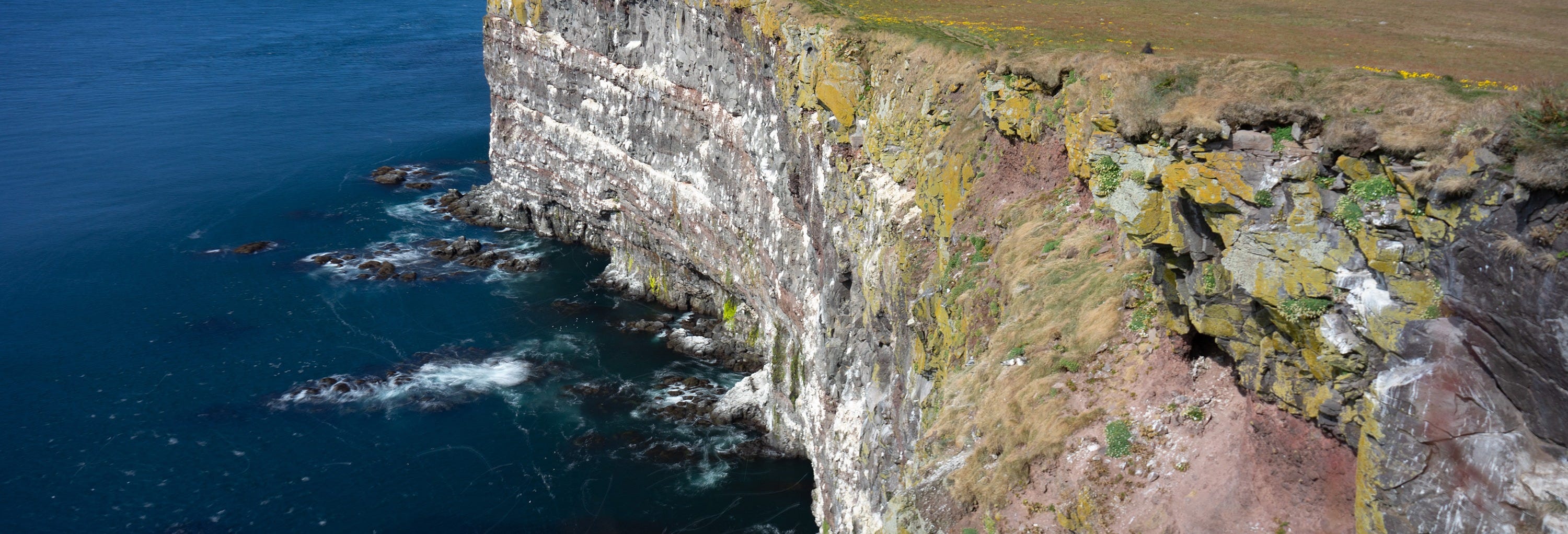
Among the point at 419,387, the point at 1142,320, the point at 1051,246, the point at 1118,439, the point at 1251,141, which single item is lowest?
the point at 419,387

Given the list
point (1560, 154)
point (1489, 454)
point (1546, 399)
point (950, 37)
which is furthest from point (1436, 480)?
point (950, 37)

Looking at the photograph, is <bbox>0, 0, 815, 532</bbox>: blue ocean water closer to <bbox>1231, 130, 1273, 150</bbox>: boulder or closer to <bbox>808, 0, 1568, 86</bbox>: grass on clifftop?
<bbox>808, 0, 1568, 86</bbox>: grass on clifftop

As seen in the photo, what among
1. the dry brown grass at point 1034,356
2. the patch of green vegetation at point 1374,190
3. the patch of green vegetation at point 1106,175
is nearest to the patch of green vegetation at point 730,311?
the dry brown grass at point 1034,356

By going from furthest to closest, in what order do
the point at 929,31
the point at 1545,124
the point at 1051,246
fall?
the point at 929,31
the point at 1051,246
the point at 1545,124

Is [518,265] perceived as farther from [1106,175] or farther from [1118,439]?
[1118,439]

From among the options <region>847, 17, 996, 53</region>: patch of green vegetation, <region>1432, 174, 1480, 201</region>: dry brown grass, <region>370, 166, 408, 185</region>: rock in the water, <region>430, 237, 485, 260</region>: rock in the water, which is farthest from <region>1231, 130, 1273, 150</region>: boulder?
<region>370, 166, 408, 185</region>: rock in the water

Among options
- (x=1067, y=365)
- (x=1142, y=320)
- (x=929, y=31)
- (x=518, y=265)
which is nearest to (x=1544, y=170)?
(x=1142, y=320)
